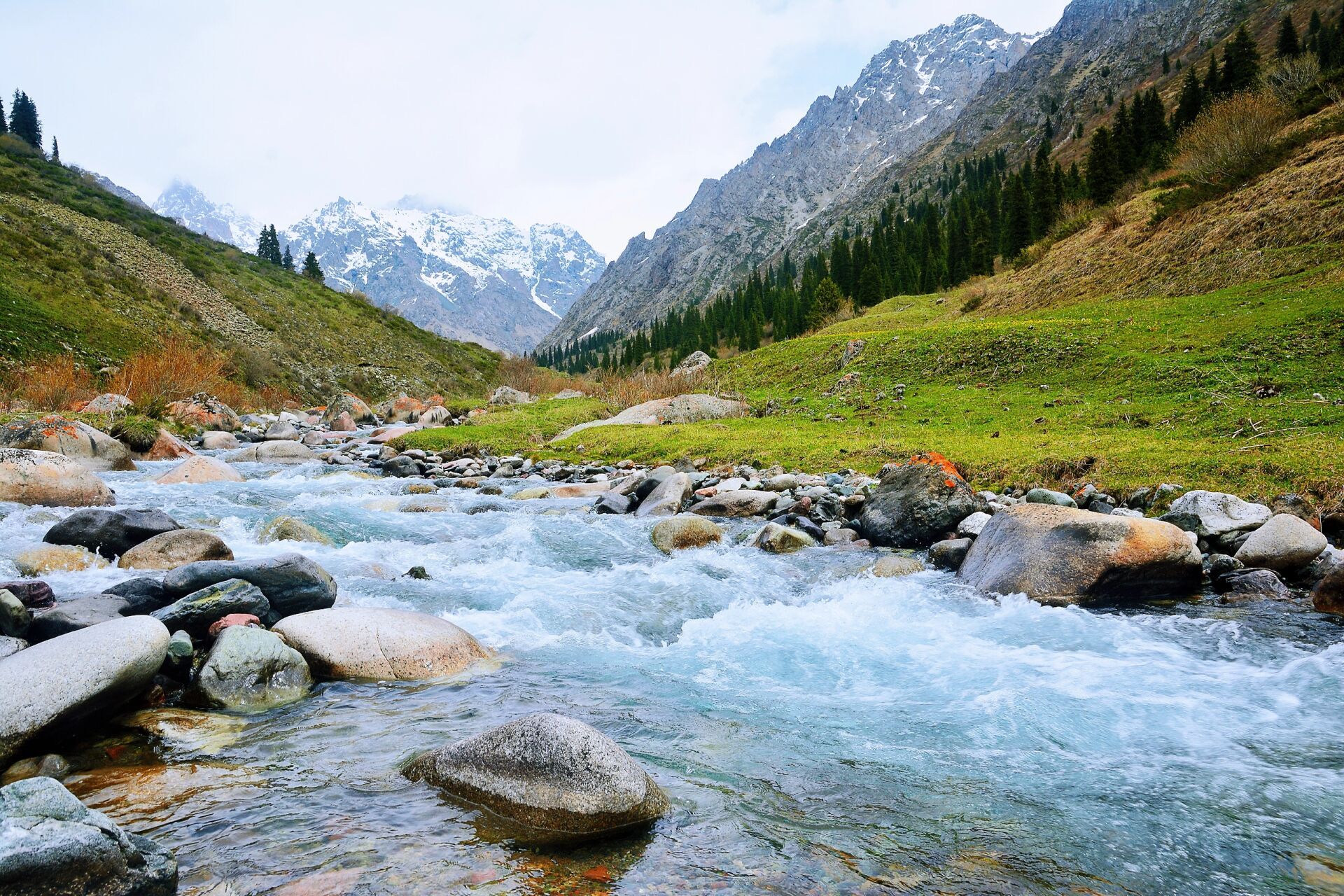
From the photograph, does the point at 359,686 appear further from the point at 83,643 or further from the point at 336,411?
the point at 336,411

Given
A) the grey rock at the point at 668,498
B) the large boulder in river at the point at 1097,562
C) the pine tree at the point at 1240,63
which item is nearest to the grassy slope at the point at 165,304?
the grey rock at the point at 668,498

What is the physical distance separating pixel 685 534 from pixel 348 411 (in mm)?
27810

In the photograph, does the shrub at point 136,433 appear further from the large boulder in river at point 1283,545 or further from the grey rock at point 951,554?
the large boulder in river at point 1283,545

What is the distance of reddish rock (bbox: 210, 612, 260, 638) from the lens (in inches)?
223

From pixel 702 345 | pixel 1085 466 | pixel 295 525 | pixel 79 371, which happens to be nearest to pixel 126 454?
pixel 295 525

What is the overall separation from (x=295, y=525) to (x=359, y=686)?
605 centimetres

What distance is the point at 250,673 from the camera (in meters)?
5.04

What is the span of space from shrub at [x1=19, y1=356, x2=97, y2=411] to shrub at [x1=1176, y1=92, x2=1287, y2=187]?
42.1m

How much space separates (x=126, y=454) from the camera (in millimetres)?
16047

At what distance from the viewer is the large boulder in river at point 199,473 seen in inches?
565

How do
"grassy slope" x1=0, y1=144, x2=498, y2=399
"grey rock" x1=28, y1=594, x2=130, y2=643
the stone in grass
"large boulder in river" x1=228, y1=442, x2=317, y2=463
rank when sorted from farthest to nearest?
"grassy slope" x1=0, y1=144, x2=498, y2=399, "large boulder in river" x1=228, y1=442, x2=317, y2=463, the stone in grass, "grey rock" x1=28, y1=594, x2=130, y2=643

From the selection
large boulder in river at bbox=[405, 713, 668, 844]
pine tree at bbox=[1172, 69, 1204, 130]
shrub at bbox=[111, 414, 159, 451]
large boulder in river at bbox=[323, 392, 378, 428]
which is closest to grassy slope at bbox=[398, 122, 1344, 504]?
shrub at bbox=[111, 414, 159, 451]

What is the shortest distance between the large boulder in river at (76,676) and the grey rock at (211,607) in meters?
0.82

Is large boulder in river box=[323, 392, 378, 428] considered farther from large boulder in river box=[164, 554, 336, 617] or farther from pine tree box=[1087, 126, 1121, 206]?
pine tree box=[1087, 126, 1121, 206]
